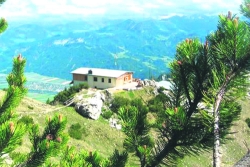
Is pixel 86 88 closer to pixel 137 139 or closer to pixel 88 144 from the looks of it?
pixel 88 144

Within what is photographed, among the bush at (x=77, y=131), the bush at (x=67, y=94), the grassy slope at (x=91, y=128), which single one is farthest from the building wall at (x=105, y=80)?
the bush at (x=77, y=131)

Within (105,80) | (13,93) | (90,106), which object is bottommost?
(90,106)

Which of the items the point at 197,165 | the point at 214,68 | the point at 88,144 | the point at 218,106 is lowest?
the point at 197,165

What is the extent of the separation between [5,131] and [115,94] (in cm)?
5894

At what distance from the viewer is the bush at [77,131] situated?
47.2 meters

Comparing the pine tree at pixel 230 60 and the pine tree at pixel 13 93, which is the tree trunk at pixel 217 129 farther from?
the pine tree at pixel 13 93

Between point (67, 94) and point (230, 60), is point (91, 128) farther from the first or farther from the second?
point (230, 60)

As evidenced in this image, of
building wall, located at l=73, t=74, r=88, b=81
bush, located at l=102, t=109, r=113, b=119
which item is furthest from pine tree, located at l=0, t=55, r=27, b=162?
building wall, located at l=73, t=74, r=88, b=81

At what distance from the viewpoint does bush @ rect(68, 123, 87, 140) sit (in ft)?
155

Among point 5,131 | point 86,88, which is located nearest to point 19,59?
point 5,131

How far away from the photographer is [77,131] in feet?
160

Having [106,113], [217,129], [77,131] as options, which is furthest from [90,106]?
[217,129]

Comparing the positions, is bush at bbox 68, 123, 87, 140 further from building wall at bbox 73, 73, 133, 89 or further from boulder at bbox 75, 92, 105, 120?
building wall at bbox 73, 73, 133, 89

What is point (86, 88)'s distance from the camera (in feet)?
244
